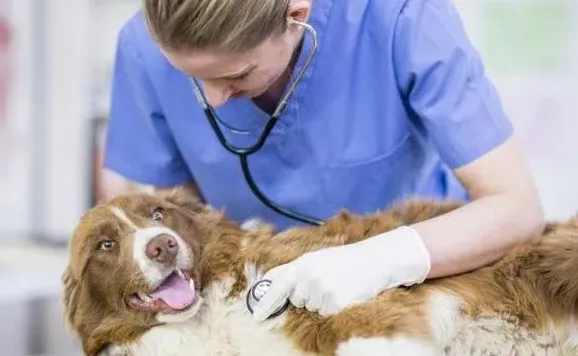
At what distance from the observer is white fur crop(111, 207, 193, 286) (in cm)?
136

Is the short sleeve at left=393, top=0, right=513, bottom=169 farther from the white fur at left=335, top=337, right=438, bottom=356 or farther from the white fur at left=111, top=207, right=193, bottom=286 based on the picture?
the white fur at left=111, top=207, right=193, bottom=286

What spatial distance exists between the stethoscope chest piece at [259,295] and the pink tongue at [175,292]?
9 cm

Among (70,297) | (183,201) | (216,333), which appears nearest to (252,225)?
(183,201)

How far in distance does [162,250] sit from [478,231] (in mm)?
500

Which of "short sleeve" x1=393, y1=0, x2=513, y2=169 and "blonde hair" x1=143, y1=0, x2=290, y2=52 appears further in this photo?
"short sleeve" x1=393, y1=0, x2=513, y2=169

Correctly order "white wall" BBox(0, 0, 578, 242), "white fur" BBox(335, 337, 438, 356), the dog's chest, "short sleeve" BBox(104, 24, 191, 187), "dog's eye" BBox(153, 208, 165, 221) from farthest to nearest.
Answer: "white wall" BBox(0, 0, 578, 242)
"short sleeve" BBox(104, 24, 191, 187)
"dog's eye" BBox(153, 208, 165, 221)
the dog's chest
"white fur" BBox(335, 337, 438, 356)

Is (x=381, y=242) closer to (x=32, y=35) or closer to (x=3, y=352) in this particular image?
(x=3, y=352)

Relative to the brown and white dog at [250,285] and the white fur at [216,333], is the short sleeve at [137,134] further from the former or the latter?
the white fur at [216,333]

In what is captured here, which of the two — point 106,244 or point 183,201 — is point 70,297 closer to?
point 106,244

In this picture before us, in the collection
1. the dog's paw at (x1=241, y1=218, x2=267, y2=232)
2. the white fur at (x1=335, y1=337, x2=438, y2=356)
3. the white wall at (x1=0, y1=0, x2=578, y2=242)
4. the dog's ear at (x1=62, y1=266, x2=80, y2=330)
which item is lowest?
the white wall at (x1=0, y1=0, x2=578, y2=242)

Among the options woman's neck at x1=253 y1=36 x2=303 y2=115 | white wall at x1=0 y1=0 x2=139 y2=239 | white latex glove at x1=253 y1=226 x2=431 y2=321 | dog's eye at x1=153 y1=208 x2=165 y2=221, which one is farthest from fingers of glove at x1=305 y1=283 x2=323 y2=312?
white wall at x1=0 y1=0 x2=139 y2=239

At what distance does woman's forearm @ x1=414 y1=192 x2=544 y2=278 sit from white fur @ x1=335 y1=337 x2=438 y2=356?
0.47 feet

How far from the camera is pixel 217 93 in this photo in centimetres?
146

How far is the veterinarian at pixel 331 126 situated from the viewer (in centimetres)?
135
